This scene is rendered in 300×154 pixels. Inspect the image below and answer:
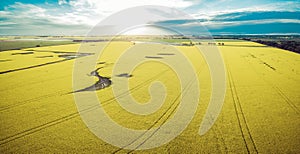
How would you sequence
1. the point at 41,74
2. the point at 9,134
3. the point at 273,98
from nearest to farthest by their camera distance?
the point at 9,134
the point at 273,98
the point at 41,74

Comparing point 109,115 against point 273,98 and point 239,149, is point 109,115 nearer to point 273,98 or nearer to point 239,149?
point 239,149

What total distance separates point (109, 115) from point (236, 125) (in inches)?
273

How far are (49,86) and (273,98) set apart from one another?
18.3 m

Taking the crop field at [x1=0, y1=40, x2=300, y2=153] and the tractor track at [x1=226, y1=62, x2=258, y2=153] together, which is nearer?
the crop field at [x1=0, y1=40, x2=300, y2=153]

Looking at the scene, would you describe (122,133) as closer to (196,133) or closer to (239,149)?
(196,133)

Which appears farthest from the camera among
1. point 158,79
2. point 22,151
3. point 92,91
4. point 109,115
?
point 158,79

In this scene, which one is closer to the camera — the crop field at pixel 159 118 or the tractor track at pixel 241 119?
the crop field at pixel 159 118

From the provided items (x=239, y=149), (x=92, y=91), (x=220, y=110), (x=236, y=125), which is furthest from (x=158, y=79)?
(x=239, y=149)

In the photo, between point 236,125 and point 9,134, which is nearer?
point 9,134

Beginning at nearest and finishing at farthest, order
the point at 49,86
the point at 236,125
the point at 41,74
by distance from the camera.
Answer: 1. the point at 236,125
2. the point at 49,86
3. the point at 41,74

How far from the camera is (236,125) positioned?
Result: 10828mm

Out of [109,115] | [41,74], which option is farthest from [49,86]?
[109,115]

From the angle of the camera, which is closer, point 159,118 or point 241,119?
point 241,119

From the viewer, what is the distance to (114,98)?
1547 cm
